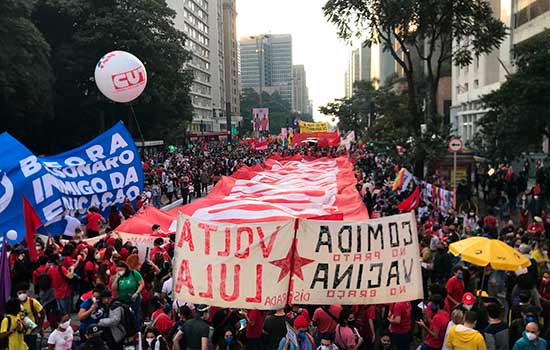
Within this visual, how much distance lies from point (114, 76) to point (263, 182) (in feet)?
21.5

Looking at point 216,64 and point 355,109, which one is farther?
point 216,64

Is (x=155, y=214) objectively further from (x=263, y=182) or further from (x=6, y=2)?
(x=6, y=2)

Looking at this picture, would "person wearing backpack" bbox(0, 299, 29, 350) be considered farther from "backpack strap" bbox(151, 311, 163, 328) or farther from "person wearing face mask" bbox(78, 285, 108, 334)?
"backpack strap" bbox(151, 311, 163, 328)

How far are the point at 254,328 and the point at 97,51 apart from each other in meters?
35.6

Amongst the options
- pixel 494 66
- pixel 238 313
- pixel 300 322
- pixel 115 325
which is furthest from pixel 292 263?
pixel 494 66

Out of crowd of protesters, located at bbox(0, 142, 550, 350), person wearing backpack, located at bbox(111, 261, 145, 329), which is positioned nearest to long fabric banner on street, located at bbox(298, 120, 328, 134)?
crowd of protesters, located at bbox(0, 142, 550, 350)

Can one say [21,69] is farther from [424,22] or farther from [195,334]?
[195,334]

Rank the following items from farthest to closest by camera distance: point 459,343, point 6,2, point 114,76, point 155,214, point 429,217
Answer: point 6,2 → point 114,76 → point 429,217 → point 155,214 → point 459,343

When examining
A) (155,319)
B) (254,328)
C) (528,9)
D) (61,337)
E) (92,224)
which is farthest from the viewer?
(528,9)

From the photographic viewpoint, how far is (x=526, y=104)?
22.4 meters

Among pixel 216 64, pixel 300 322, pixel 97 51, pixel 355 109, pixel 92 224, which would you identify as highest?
pixel 216 64

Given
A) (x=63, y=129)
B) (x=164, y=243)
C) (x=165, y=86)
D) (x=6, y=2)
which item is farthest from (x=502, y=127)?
(x=63, y=129)

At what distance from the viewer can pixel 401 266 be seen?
7246mm

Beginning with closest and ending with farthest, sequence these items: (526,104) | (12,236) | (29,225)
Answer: (29,225) → (12,236) → (526,104)
